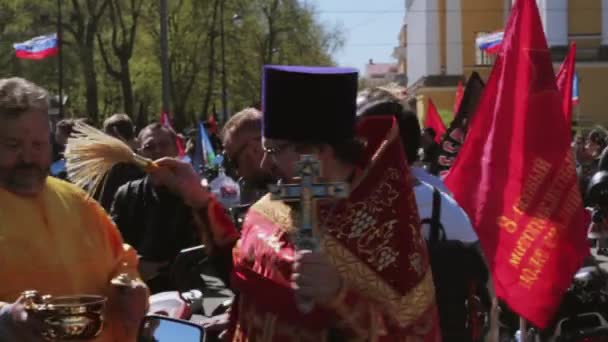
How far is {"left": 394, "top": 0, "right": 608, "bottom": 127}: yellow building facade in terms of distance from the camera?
51.5 metres

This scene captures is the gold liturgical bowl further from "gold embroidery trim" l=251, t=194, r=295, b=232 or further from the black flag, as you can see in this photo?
the black flag

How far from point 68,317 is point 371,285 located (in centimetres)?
78

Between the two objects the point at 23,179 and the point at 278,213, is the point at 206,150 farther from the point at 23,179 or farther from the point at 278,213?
the point at 278,213

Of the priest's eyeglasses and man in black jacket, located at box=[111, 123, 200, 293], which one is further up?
the priest's eyeglasses

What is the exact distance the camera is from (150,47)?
52.3 m

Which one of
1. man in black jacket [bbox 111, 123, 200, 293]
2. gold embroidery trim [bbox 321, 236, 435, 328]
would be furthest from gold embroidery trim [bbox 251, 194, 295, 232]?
man in black jacket [bbox 111, 123, 200, 293]

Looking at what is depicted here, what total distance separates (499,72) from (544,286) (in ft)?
3.60

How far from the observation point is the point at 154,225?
6031 mm

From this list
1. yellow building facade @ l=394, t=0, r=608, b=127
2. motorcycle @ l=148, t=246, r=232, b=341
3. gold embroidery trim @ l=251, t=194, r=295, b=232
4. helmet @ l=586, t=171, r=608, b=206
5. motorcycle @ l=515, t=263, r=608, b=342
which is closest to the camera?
gold embroidery trim @ l=251, t=194, r=295, b=232

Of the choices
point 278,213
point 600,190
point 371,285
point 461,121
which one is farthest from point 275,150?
point 600,190

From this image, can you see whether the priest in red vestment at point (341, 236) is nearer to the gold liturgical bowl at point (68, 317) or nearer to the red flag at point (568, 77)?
the gold liturgical bowl at point (68, 317)

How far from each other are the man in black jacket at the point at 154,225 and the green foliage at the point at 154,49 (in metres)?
37.3

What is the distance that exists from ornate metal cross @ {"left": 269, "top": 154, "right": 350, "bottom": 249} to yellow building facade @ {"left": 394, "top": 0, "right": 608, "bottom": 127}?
144 ft

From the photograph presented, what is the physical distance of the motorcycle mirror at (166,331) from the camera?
376 cm
